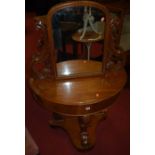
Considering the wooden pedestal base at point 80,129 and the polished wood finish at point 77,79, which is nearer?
the polished wood finish at point 77,79

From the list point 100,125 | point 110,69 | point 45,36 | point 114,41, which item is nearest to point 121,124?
point 100,125

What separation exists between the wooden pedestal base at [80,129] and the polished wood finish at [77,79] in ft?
0.39

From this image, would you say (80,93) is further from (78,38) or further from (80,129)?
(80,129)

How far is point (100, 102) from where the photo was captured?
123cm

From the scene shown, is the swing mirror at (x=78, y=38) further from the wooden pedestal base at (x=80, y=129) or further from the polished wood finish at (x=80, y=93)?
the wooden pedestal base at (x=80, y=129)

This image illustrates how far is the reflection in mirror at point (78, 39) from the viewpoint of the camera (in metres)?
1.28

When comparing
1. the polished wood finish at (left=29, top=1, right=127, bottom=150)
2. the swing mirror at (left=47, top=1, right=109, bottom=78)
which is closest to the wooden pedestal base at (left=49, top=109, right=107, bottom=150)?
the polished wood finish at (left=29, top=1, right=127, bottom=150)

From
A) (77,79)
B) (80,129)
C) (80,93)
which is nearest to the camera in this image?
(80,93)

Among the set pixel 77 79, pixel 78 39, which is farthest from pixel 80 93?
pixel 78 39

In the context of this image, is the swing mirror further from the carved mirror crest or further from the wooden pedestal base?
the wooden pedestal base

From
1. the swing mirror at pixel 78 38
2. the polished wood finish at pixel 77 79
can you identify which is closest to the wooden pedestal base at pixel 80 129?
the polished wood finish at pixel 77 79

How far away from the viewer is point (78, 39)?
1.43 metres

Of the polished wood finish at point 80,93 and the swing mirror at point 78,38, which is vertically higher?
Answer: the swing mirror at point 78,38

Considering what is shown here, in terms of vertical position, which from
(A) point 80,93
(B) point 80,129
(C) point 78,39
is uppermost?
(C) point 78,39
